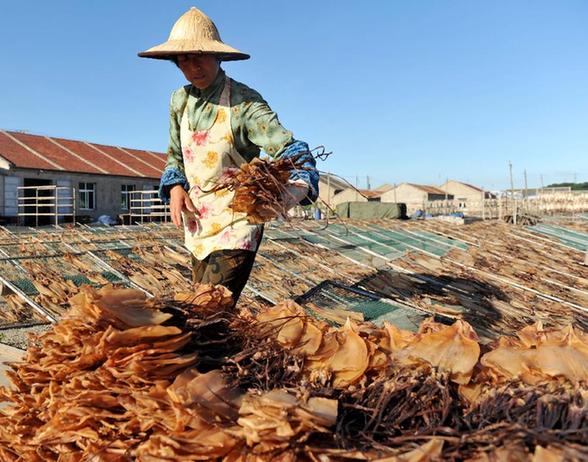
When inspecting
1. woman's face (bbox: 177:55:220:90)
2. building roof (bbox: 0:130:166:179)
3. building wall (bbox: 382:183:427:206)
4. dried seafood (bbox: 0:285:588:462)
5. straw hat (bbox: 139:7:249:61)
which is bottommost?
dried seafood (bbox: 0:285:588:462)

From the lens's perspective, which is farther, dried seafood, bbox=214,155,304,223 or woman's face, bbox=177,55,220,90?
woman's face, bbox=177,55,220,90

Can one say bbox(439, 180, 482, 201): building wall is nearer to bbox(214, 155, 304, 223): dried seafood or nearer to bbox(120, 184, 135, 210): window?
bbox(120, 184, 135, 210): window

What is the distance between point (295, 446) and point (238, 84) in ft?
5.50

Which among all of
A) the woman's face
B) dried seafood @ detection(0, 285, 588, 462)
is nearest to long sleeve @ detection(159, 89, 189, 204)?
the woman's face

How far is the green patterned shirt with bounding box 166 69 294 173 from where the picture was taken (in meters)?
2.19

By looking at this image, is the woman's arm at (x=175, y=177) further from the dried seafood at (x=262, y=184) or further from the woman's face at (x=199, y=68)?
the dried seafood at (x=262, y=184)

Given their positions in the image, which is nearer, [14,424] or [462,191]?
[14,424]

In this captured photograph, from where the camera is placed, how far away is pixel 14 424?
61.2 inches

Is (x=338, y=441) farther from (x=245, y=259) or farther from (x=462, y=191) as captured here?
(x=462, y=191)

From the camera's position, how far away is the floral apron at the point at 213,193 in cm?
234

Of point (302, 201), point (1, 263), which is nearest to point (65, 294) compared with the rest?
point (1, 263)

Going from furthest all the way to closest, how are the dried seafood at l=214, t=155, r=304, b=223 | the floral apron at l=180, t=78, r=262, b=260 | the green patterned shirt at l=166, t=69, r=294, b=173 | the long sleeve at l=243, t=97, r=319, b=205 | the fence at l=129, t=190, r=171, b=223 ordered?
the fence at l=129, t=190, r=171, b=223 → the floral apron at l=180, t=78, r=262, b=260 → the green patterned shirt at l=166, t=69, r=294, b=173 → the long sleeve at l=243, t=97, r=319, b=205 → the dried seafood at l=214, t=155, r=304, b=223

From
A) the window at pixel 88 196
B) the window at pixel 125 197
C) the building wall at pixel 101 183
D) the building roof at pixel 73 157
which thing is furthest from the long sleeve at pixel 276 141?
the window at pixel 125 197

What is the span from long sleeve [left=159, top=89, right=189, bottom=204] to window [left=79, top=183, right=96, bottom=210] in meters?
20.4
